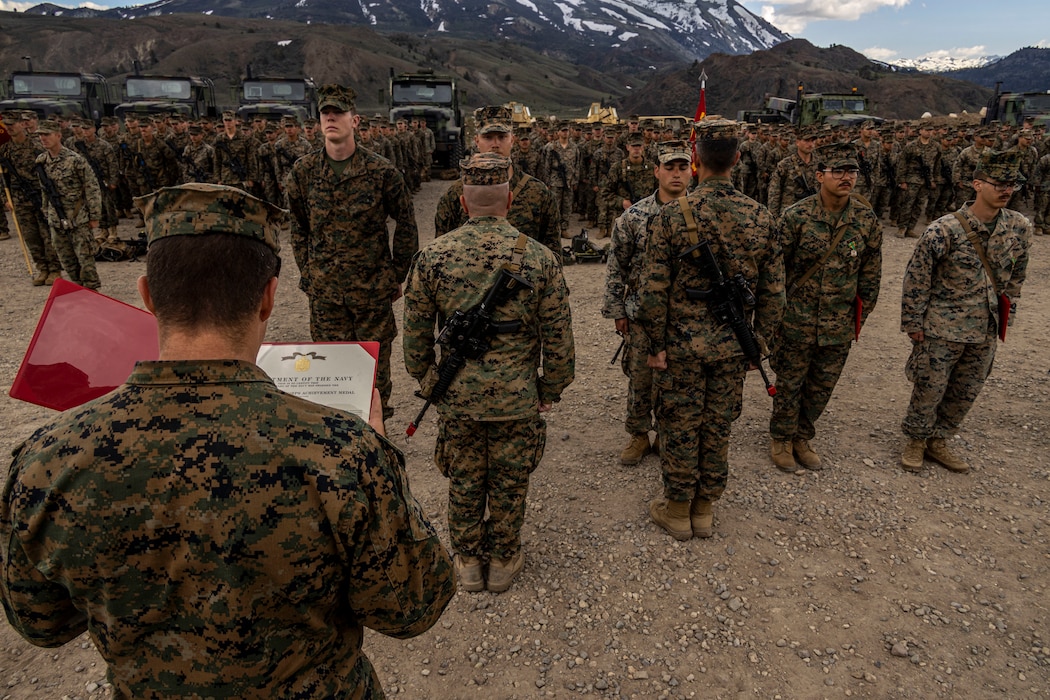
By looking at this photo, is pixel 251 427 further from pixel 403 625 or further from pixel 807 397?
pixel 807 397

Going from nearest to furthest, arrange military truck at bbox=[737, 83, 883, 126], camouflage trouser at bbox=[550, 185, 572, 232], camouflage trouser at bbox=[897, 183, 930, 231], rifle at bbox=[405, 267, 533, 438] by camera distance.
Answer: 1. rifle at bbox=[405, 267, 533, 438]
2. camouflage trouser at bbox=[897, 183, 930, 231]
3. camouflage trouser at bbox=[550, 185, 572, 232]
4. military truck at bbox=[737, 83, 883, 126]

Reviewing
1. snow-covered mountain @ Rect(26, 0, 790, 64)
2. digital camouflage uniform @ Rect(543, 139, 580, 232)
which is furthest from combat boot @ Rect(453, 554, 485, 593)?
snow-covered mountain @ Rect(26, 0, 790, 64)

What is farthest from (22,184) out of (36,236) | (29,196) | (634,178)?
(634,178)

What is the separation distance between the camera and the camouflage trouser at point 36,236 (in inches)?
282

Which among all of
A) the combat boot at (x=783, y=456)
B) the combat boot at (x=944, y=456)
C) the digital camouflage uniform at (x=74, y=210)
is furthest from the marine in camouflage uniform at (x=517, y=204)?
the digital camouflage uniform at (x=74, y=210)

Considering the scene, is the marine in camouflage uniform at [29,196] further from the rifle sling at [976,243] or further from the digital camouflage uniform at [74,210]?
the rifle sling at [976,243]

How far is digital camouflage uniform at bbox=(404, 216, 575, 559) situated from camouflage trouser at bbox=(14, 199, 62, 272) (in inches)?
268

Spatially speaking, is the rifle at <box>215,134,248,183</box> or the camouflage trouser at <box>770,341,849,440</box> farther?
the rifle at <box>215,134,248,183</box>

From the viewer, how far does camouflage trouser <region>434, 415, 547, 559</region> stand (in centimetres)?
272

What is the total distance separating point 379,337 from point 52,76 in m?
17.8

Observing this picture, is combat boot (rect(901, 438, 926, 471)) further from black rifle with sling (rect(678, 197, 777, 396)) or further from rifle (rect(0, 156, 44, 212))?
rifle (rect(0, 156, 44, 212))

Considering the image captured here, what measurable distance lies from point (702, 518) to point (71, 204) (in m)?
7.02

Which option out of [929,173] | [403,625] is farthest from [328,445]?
[929,173]

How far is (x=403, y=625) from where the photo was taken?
3.90 ft
